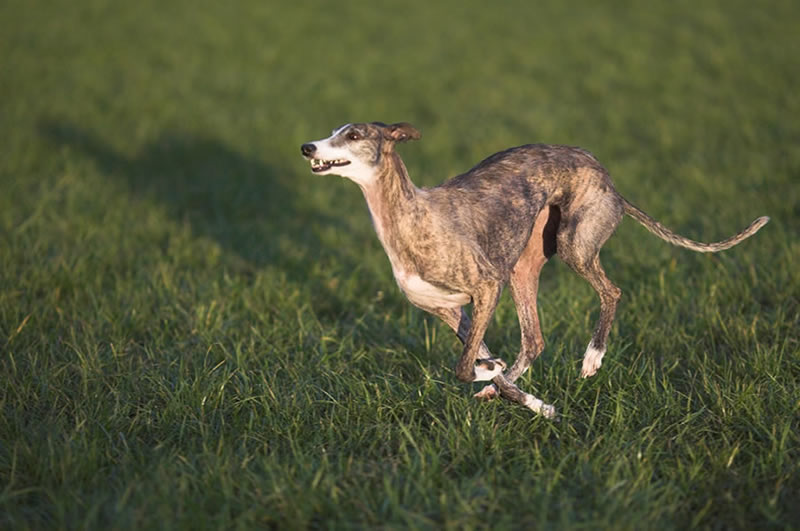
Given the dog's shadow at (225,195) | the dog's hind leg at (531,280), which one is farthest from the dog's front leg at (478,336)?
the dog's shadow at (225,195)

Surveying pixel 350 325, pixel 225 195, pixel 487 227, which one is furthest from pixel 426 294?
pixel 225 195

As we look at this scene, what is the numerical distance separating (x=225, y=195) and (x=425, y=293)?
6.37m

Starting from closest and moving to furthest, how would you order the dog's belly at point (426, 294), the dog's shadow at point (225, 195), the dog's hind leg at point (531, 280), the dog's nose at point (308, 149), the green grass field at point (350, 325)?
1. the green grass field at point (350, 325)
2. the dog's nose at point (308, 149)
3. the dog's belly at point (426, 294)
4. the dog's hind leg at point (531, 280)
5. the dog's shadow at point (225, 195)

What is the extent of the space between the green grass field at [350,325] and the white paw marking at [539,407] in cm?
7

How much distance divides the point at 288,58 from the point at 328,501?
1477cm

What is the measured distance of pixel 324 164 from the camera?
13.8ft

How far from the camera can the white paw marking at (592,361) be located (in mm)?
5070

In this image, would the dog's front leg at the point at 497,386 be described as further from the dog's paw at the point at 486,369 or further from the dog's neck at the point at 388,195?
the dog's neck at the point at 388,195

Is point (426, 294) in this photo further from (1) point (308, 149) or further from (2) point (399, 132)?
(1) point (308, 149)

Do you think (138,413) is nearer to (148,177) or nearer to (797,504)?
(797,504)

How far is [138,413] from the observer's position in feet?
15.6

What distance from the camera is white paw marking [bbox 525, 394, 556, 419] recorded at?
15.3ft

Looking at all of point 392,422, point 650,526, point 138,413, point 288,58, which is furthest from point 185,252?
point 288,58

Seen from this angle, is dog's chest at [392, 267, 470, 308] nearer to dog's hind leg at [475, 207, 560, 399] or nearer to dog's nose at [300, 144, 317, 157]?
dog's hind leg at [475, 207, 560, 399]
